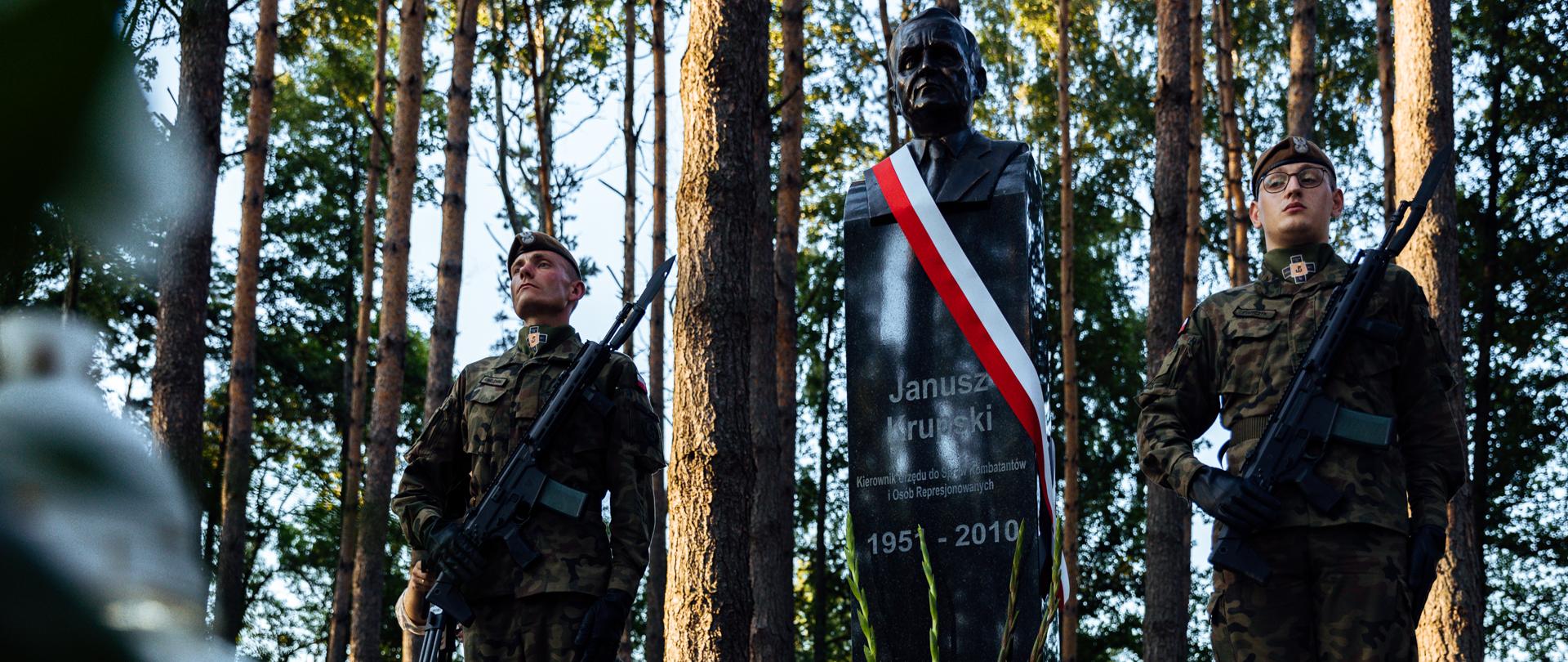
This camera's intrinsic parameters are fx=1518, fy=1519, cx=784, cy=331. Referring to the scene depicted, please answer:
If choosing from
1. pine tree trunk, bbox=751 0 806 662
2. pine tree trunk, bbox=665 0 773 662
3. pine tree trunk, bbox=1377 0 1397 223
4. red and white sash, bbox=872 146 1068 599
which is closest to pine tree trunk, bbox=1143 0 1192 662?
pine tree trunk, bbox=751 0 806 662

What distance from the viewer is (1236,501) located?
12.2ft

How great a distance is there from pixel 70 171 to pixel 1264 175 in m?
4.27

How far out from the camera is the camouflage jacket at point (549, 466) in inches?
180

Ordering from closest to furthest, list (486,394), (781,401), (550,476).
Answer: (550,476) → (486,394) → (781,401)

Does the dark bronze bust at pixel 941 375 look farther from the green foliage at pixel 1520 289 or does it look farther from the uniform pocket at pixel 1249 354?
the green foliage at pixel 1520 289

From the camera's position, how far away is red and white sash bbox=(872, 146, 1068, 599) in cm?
487

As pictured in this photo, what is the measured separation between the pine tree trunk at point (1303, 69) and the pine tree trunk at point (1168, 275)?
1.40m

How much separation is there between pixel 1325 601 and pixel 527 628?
2262mm

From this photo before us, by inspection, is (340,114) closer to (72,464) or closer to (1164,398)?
(1164,398)

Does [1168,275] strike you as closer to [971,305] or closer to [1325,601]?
[971,305]

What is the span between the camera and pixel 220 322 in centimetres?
2109

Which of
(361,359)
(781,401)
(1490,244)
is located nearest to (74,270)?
(781,401)

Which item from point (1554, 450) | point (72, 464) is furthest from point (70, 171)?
point (1554, 450)

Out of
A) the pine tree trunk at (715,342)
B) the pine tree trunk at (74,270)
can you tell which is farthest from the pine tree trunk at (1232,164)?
the pine tree trunk at (74,270)
